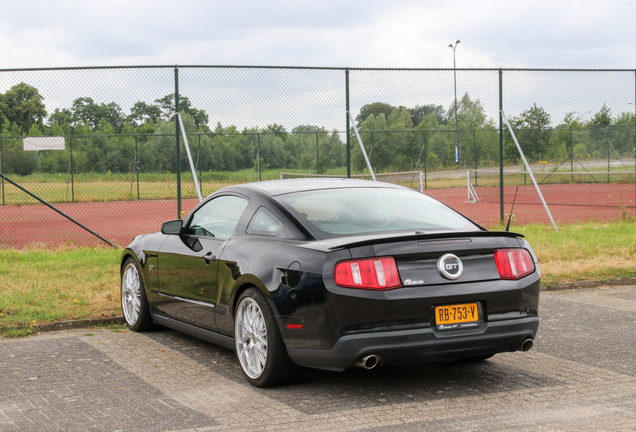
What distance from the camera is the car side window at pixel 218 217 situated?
613 cm

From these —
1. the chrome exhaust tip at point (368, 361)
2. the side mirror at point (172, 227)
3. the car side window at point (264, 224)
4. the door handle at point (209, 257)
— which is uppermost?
the car side window at point (264, 224)

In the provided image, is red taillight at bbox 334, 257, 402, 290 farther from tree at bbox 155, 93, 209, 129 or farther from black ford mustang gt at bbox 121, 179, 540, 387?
tree at bbox 155, 93, 209, 129

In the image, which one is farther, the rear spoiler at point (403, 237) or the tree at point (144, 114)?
the tree at point (144, 114)

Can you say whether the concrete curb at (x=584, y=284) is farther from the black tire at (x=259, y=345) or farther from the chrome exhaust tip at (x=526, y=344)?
the black tire at (x=259, y=345)

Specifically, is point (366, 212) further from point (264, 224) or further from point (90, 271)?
point (90, 271)

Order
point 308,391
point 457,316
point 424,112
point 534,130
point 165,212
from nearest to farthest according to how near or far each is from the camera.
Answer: point 457,316 → point 308,391 → point 424,112 → point 534,130 → point 165,212

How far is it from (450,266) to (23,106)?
10381 millimetres

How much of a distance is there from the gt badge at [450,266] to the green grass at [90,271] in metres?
4.14

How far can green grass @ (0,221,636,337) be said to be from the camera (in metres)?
7.87

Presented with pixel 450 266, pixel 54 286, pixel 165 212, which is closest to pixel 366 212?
pixel 450 266

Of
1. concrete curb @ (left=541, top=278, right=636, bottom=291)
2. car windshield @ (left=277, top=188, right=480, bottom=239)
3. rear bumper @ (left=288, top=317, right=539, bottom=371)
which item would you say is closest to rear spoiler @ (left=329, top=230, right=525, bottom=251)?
car windshield @ (left=277, top=188, right=480, bottom=239)

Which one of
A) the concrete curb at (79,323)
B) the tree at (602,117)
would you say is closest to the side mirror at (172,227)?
the concrete curb at (79,323)

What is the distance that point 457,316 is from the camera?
4.95m

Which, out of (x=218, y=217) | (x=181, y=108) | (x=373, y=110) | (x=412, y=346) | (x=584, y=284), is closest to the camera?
(x=412, y=346)
